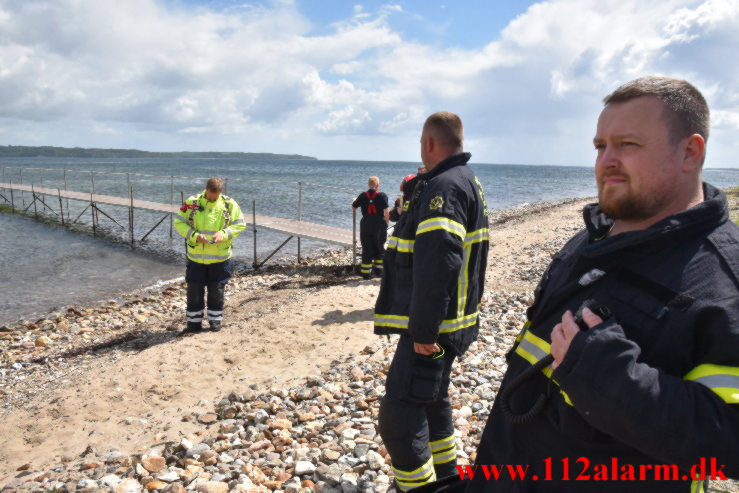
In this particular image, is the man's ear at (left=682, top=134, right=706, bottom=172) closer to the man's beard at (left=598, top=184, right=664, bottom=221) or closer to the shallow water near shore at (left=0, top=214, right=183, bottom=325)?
the man's beard at (left=598, top=184, right=664, bottom=221)

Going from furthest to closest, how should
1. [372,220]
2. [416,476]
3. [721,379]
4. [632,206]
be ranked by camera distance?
1. [372,220]
2. [416,476]
3. [632,206]
4. [721,379]

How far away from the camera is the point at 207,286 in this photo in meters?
6.94

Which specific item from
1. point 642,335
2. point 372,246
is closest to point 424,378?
point 642,335

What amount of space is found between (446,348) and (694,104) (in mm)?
1760

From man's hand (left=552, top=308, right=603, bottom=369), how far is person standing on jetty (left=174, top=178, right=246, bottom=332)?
228 inches

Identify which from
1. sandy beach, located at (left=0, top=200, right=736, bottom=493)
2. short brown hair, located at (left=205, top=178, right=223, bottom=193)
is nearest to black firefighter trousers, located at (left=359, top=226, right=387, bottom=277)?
sandy beach, located at (left=0, top=200, right=736, bottom=493)

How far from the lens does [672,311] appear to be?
3.48 ft

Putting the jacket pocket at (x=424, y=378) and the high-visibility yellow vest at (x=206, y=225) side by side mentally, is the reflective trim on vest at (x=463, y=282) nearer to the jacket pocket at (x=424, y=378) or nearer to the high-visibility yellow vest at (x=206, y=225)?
the jacket pocket at (x=424, y=378)

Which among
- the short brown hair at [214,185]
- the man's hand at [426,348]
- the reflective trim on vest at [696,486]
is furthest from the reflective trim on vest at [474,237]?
the short brown hair at [214,185]

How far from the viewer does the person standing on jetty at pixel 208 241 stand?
6.54 meters

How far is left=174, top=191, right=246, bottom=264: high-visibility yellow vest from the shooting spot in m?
6.54

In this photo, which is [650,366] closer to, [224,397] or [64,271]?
[224,397]

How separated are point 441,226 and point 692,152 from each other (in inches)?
51.5

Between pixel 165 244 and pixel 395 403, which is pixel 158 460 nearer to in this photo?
pixel 395 403
